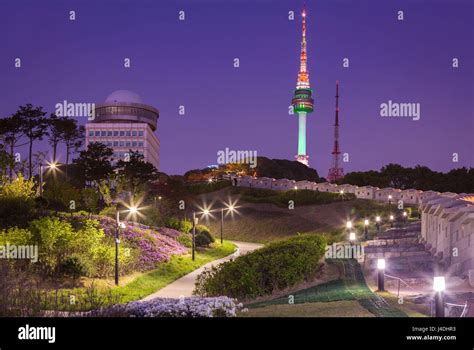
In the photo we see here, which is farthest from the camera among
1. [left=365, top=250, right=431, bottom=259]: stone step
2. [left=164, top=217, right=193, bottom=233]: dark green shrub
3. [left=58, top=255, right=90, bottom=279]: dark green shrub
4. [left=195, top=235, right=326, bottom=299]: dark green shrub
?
[left=164, top=217, right=193, bottom=233]: dark green shrub

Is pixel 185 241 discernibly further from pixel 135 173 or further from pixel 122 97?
pixel 122 97

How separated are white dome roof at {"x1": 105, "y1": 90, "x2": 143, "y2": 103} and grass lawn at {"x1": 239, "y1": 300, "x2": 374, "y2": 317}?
11787 centimetres

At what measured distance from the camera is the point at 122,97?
422ft

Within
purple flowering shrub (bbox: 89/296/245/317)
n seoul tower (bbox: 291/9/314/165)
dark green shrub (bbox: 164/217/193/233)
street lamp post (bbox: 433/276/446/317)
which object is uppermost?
n seoul tower (bbox: 291/9/314/165)

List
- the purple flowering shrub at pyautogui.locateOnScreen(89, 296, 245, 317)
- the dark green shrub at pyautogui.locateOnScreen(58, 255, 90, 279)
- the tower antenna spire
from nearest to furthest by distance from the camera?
1. the purple flowering shrub at pyautogui.locateOnScreen(89, 296, 245, 317)
2. the dark green shrub at pyautogui.locateOnScreen(58, 255, 90, 279)
3. the tower antenna spire

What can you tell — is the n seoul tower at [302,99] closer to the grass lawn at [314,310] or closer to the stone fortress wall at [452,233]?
the stone fortress wall at [452,233]

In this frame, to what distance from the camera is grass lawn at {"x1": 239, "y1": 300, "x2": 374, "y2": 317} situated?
12.8 m

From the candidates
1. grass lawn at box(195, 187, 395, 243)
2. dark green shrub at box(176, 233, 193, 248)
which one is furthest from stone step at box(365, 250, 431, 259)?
grass lawn at box(195, 187, 395, 243)

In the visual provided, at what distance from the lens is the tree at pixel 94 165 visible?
2391 inches

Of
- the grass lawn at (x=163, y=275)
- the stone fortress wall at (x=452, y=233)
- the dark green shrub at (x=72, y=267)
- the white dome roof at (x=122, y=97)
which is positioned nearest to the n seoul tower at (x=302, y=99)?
the white dome roof at (x=122, y=97)

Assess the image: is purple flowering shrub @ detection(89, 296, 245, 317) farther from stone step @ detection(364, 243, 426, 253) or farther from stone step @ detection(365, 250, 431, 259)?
stone step @ detection(364, 243, 426, 253)
